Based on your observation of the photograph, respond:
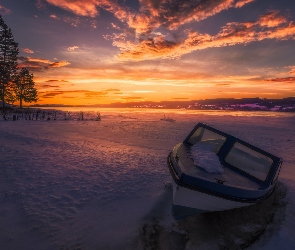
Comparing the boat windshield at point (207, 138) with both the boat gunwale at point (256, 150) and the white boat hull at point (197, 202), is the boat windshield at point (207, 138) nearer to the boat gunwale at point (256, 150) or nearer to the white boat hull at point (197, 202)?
the boat gunwale at point (256, 150)

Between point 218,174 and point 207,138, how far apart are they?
2623 millimetres

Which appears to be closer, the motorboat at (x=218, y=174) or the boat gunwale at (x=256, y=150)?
the motorboat at (x=218, y=174)

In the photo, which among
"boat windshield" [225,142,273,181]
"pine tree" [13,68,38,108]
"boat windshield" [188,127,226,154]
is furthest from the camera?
"pine tree" [13,68,38,108]

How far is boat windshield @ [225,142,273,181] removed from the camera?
259 inches

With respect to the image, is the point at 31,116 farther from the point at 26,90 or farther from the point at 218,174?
the point at 218,174

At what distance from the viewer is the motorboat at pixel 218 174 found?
16.6 feet

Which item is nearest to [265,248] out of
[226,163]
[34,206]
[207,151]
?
[226,163]

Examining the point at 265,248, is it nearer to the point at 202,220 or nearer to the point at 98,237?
the point at 202,220

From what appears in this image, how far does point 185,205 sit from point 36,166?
7232 mm

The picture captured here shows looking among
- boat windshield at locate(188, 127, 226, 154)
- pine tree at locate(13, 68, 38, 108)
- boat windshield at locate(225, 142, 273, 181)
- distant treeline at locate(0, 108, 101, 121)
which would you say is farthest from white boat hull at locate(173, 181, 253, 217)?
pine tree at locate(13, 68, 38, 108)

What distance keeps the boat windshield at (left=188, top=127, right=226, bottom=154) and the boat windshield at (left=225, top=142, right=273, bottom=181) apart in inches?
18.5

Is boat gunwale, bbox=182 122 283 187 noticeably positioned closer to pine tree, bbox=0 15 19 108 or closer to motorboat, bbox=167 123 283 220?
motorboat, bbox=167 123 283 220

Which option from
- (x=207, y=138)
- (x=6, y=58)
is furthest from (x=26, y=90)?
(x=207, y=138)

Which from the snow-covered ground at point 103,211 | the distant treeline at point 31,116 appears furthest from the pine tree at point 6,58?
the snow-covered ground at point 103,211
